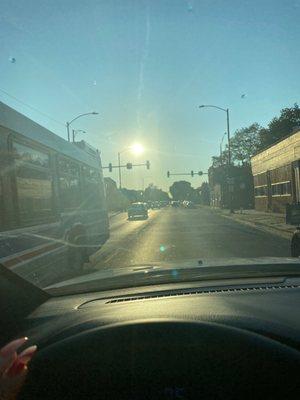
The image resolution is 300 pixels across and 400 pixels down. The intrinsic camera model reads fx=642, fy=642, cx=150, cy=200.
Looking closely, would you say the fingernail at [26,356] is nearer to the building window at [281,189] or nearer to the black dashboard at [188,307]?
the black dashboard at [188,307]

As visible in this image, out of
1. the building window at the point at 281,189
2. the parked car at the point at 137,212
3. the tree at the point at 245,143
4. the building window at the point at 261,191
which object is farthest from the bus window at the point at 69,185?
the tree at the point at 245,143

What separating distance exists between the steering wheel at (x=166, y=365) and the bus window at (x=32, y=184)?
6.25 m

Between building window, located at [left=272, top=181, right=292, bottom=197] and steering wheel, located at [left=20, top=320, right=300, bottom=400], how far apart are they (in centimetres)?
4481

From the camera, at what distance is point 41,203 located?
10.1 meters

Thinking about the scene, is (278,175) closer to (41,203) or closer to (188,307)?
(41,203)

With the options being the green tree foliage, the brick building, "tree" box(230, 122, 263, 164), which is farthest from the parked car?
"tree" box(230, 122, 263, 164)

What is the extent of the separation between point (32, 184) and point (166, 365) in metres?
7.26

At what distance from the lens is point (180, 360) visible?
258cm

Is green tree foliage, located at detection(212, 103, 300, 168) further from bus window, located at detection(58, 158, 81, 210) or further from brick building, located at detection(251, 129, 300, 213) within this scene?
bus window, located at detection(58, 158, 81, 210)

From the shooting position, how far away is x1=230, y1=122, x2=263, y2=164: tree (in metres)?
126

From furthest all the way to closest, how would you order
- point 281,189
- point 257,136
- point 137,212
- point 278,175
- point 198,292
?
point 257,136
point 137,212
point 278,175
point 281,189
point 198,292

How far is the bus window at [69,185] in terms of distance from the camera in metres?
11.7

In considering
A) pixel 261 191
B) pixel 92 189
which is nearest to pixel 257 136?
pixel 261 191

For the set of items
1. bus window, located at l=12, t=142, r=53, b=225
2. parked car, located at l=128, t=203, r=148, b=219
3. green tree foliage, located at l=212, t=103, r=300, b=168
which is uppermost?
green tree foliage, located at l=212, t=103, r=300, b=168
